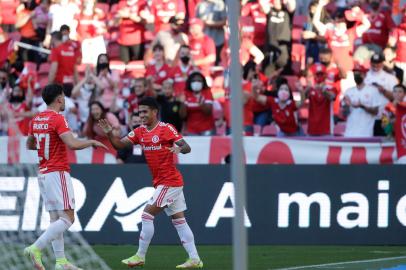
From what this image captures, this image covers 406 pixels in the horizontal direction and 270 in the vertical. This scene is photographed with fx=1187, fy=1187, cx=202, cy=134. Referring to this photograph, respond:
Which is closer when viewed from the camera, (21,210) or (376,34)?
(21,210)

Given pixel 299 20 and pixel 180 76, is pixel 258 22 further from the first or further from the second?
pixel 180 76

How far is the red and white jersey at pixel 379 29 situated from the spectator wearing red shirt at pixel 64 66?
17.1 feet

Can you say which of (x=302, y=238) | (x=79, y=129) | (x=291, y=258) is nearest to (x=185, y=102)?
(x=79, y=129)

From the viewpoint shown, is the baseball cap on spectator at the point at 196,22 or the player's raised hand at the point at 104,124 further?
the baseball cap on spectator at the point at 196,22

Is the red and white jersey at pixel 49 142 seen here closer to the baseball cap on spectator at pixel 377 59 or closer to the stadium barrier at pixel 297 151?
the stadium barrier at pixel 297 151

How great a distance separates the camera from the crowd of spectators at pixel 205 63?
19.2 metres

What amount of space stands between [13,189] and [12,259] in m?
2.84

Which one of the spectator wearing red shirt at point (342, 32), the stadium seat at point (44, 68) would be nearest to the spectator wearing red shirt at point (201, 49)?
the spectator wearing red shirt at point (342, 32)

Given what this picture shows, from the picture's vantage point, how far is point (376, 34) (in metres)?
21.2

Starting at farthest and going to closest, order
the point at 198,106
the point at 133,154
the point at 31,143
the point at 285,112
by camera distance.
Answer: the point at 285,112, the point at 198,106, the point at 133,154, the point at 31,143

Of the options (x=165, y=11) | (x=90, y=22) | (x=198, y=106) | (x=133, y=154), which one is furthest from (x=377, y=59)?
(x=90, y=22)

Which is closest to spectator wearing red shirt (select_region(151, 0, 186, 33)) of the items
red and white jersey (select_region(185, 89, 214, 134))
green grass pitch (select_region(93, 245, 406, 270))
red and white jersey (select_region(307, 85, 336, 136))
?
red and white jersey (select_region(185, 89, 214, 134))

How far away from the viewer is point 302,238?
1661cm

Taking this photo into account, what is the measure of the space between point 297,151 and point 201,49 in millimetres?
4103
